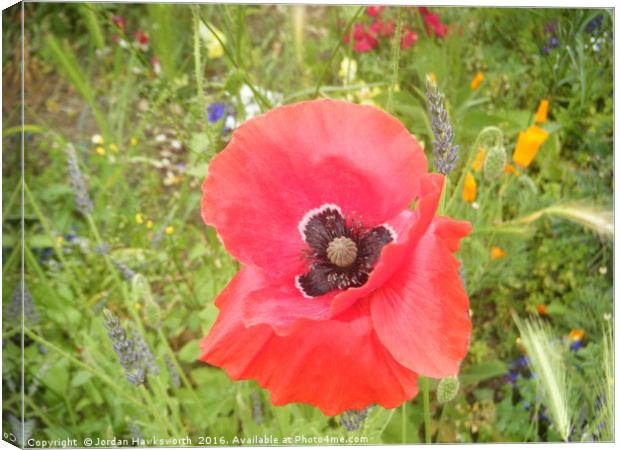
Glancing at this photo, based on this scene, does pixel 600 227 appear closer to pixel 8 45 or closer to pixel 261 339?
pixel 261 339

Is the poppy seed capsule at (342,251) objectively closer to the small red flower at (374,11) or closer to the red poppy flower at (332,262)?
the red poppy flower at (332,262)

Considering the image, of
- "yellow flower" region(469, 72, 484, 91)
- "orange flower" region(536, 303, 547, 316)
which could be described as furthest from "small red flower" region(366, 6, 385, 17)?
"orange flower" region(536, 303, 547, 316)

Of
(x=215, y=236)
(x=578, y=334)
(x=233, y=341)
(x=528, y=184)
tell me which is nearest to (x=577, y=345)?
(x=578, y=334)

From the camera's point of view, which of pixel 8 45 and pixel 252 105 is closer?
pixel 8 45

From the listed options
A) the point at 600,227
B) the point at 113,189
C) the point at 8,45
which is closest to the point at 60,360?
the point at 113,189

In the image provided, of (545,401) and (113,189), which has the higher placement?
(113,189)

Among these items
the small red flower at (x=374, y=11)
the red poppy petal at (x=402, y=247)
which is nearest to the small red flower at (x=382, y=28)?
the small red flower at (x=374, y=11)

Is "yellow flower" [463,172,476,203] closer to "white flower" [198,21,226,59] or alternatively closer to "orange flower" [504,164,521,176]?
"orange flower" [504,164,521,176]
